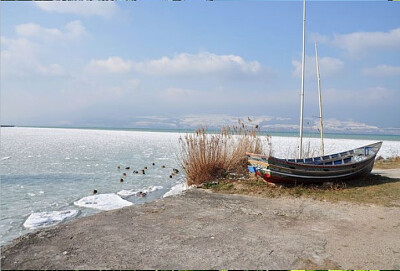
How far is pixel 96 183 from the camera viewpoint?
11883 millimetres

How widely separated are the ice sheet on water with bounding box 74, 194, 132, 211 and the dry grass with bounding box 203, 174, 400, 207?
7.73ft

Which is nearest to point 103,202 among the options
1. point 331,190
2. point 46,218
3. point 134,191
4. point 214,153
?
point 134,191

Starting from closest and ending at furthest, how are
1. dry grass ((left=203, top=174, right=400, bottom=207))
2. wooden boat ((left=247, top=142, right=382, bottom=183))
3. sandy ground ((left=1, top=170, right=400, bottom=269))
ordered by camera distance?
sandy ground ((left=1, top=170, right=400, bottom=269))
dry grass ((left=203, top=174, right=400, bottom=207))
wooden boat ((left=247, top=142, right=382, bottom=183))

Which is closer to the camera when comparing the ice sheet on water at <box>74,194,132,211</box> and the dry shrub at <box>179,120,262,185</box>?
the ice sheet on water at <box>74,194,132,211</box>

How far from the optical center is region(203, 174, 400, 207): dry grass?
761cm

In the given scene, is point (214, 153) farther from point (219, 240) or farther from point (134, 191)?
point (219, 240)

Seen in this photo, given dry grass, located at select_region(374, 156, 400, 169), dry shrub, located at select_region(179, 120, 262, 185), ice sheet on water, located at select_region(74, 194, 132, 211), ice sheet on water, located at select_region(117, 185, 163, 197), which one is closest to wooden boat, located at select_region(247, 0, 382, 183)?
dry shrub, located at select_region(179, 120, 262, 185)

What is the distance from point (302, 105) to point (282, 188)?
4569 mm

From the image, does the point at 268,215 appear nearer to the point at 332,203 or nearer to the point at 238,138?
the point at 332,203

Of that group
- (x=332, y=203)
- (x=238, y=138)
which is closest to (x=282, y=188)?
(x=332, y=203)

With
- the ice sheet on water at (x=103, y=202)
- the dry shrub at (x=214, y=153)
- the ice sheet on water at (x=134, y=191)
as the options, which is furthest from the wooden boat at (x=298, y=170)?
the ice sheet on water at (x=103, y=202)

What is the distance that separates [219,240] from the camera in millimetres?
4586

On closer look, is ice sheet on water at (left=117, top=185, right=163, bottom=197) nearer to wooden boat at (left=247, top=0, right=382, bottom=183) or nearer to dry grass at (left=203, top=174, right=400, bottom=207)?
dry grass at (left=203, top=174, right=400, bottom=207)

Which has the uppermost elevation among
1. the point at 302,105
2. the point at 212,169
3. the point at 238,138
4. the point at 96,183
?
the point at 302,105
